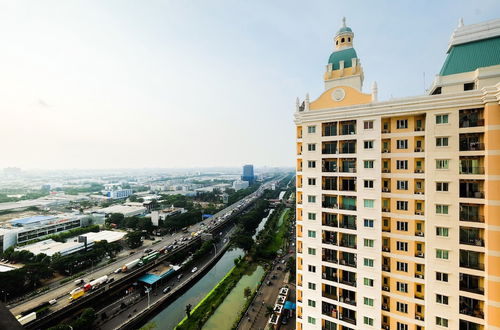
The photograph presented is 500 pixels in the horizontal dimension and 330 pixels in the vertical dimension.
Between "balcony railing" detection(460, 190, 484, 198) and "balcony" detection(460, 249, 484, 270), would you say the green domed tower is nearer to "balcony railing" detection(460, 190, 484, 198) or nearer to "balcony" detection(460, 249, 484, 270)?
"balcony railing" detection(460, 190, 484, 198)

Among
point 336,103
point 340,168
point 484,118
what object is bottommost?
point 340,168

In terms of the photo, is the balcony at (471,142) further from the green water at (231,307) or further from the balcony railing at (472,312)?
the green water at (231,307)

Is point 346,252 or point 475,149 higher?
point 475,149

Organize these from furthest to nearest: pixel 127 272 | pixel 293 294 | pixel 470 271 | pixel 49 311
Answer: pixel 127 272 → pixel 293 294 → pixel 49 311 → pixel 470 271

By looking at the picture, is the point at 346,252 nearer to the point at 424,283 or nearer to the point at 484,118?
the point at 424,283

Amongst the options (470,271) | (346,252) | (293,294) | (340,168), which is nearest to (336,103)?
(340,168)

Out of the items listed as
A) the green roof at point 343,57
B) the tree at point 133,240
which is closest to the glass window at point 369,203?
the green roof at point 343,57

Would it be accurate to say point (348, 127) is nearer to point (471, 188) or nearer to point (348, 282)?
point (471, 188)
